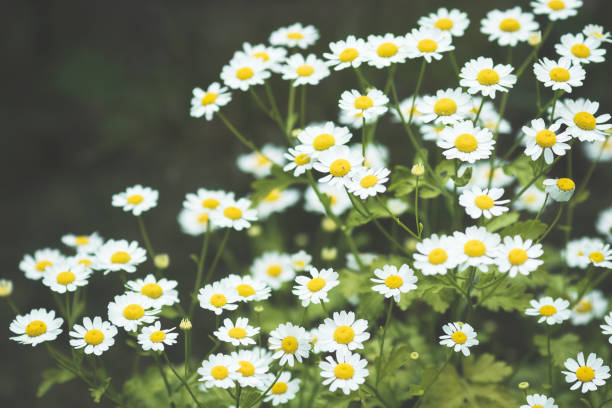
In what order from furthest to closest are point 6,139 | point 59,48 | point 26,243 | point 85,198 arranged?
point 59,48 → point 6,139 → point 85,198 → point 26,243

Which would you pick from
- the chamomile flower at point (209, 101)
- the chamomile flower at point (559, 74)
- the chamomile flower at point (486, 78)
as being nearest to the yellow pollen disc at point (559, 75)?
the chamomile flower at point (559, 74)

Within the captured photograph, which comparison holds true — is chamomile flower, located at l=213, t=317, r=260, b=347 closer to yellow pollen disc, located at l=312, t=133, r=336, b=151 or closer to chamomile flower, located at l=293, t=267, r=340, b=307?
chamomile flower, located at l=293, t=267, r=340, b=307

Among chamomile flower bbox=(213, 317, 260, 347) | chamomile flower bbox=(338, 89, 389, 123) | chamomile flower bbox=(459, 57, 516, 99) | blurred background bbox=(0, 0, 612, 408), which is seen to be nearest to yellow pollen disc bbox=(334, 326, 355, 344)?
chamomile flower bbox=(213, 317, 260, 347)

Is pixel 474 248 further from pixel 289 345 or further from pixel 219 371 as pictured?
pixel 219 371

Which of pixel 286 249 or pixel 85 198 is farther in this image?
pixel 85 198

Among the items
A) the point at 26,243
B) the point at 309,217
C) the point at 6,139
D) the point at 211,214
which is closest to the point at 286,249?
the point at 309,217

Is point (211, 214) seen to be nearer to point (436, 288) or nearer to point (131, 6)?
point (436, 288)
